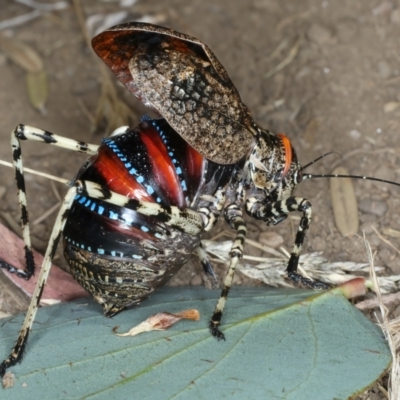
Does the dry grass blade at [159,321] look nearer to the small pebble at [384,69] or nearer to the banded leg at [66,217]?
the banded leg at [66,217]

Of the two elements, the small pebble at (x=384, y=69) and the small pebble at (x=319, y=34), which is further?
the small pebble at (x=319, y=34)

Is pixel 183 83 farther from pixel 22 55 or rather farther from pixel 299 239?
pixel 22 55

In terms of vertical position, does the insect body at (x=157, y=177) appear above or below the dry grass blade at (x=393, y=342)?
above

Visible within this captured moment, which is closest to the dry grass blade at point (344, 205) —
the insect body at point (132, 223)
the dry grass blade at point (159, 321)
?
the insect body at point (132, 223)

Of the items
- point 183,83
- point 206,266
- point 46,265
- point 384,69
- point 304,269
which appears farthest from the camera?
point 384,69

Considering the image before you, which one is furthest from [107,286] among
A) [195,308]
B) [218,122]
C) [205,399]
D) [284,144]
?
[284,144]

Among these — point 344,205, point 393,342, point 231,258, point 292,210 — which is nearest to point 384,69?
point 344,205
